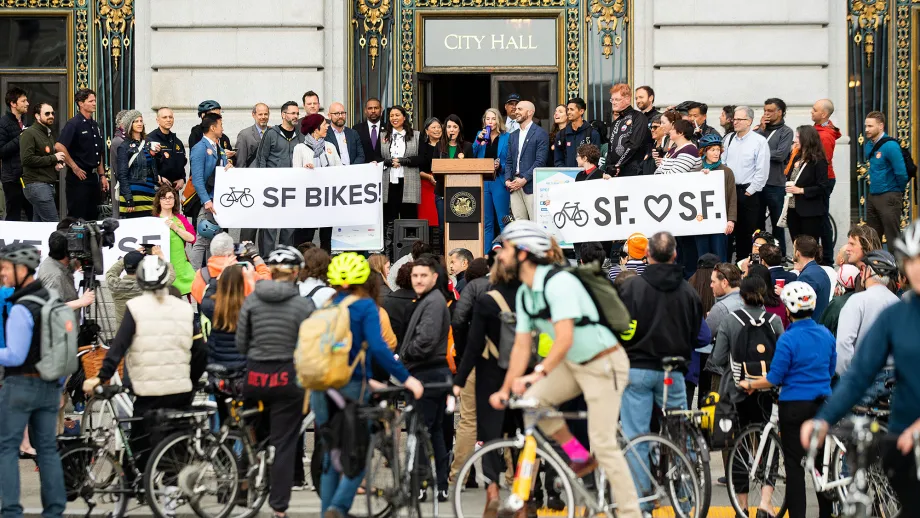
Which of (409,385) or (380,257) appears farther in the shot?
(380,257)

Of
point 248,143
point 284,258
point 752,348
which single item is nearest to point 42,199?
point 248,143

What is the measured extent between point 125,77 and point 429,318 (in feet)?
34.8

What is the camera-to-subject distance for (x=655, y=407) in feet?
36.8

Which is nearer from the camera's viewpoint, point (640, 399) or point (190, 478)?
point (190, 478)

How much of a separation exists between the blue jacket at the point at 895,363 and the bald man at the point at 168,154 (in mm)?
10646

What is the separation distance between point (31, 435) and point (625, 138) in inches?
326

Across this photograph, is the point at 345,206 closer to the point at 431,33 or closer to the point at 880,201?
the point at 431,33

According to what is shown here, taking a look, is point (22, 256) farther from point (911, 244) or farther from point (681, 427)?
point (911, 244)

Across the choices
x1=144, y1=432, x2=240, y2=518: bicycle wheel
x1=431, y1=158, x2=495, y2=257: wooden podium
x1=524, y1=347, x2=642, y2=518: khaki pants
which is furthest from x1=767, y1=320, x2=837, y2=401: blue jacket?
x1=431, y1=158, x2=495, y2=257: wooden podium

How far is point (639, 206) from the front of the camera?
52.6ft

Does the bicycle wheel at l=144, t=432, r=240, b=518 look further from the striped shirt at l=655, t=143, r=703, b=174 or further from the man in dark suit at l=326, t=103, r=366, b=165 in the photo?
the man in dark suit at l=326, t=103, r=366, b=165

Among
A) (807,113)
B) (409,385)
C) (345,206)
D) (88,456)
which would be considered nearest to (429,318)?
(409,385)

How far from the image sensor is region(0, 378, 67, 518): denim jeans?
10.1 metres

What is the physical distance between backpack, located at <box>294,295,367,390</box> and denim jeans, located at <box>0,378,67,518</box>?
77.2 inches
